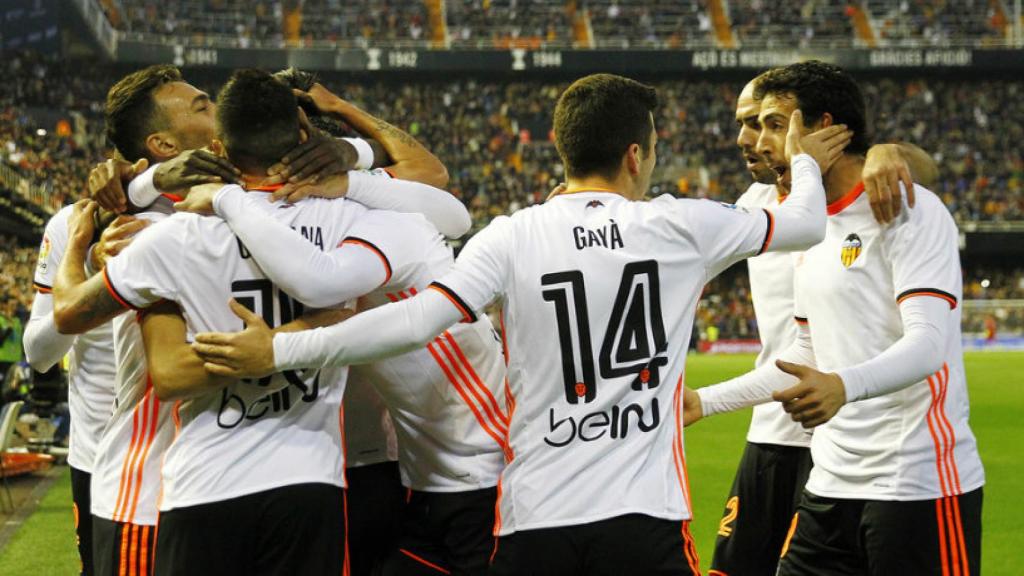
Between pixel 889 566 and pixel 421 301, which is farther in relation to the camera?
pixel 889 566

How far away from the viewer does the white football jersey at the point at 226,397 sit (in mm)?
3035

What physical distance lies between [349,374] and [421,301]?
0.75 metres

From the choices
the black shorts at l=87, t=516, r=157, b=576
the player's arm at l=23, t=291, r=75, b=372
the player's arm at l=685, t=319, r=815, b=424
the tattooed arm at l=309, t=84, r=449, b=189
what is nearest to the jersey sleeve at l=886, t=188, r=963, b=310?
the player's arm at l=685, t=319, r=815, b=424

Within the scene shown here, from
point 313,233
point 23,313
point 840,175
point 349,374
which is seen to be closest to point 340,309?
point 313,233

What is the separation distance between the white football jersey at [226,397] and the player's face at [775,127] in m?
1.58

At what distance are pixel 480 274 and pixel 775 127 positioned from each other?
137 cm

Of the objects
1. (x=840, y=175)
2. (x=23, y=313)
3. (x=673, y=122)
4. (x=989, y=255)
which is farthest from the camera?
(x=673, y=122)

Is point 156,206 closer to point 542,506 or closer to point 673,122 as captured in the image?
point 542,506

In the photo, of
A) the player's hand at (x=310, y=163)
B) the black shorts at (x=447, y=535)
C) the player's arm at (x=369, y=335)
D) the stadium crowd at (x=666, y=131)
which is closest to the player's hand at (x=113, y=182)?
the player's hand at (x=310, y=163)

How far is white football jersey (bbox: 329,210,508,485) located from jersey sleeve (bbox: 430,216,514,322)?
13.7 inches

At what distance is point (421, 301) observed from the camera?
2977 mm

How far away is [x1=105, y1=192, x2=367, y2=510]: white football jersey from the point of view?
3.04 m

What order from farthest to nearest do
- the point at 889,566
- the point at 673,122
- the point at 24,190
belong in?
the point at 673,122, the point at 24,190, the point at 889,566

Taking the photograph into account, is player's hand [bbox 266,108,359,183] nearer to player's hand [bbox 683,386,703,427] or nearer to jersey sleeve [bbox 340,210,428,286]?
jersey sleeve [bbox 340,210,428,286]
